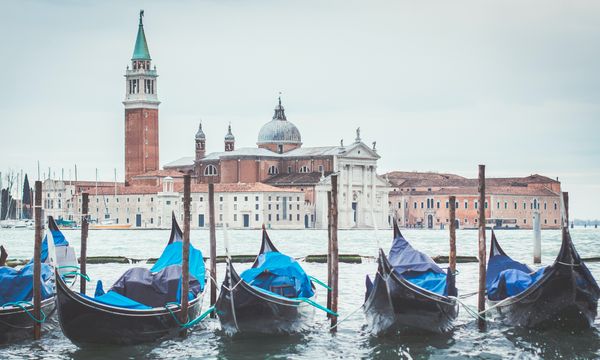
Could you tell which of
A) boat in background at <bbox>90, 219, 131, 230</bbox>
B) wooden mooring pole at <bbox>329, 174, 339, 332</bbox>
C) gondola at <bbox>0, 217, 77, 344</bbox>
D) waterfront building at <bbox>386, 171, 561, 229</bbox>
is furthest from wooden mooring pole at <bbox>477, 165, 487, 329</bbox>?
boat in background at <bbox>90, 219, 131, 230</bbox>

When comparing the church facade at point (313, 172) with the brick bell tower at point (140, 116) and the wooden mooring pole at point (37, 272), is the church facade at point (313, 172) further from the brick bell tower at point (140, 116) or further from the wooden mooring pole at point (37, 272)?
the wooden mooring pole at point (37, 272)

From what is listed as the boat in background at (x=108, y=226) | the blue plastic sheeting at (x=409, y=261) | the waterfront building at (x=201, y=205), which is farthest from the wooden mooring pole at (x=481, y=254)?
the boat in background at (x=108, y=226)

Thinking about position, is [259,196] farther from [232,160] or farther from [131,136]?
[131,136]

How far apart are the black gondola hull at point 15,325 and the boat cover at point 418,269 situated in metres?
4.11

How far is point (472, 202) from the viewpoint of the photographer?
75.1 meters

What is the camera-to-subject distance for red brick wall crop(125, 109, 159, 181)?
74625mm

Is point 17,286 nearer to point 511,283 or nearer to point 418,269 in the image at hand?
point 418,269

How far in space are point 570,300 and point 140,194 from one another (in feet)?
204

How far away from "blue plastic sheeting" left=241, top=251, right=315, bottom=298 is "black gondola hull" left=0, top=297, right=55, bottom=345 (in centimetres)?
246

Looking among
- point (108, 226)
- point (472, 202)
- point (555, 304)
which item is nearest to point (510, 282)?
point (555, 304)

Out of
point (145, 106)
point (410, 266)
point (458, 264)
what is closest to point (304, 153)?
point (145, 106)

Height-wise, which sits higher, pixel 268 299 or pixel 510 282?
pixel 510 282

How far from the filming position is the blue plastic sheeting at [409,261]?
Answer: 13.9 metres

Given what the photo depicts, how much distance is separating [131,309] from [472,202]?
64.1 meters
